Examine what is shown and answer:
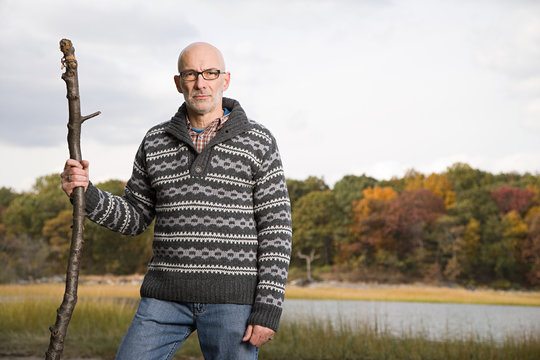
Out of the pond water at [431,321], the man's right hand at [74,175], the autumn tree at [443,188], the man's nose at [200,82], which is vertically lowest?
the pond water at [431,321]

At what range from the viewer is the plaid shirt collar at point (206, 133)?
2.40 metres

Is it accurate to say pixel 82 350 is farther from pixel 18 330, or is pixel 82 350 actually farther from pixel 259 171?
pixel 259 171

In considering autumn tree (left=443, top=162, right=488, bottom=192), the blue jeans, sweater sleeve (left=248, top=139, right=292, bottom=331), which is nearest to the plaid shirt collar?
sweater sleeve (left=248, top=139, right=292, bottom=331)

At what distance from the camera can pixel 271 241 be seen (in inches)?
88.2

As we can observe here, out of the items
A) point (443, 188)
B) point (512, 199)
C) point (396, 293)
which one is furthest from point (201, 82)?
point (443, 188)

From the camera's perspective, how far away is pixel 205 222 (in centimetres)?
226

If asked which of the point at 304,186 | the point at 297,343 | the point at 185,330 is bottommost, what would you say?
the point at 297,343

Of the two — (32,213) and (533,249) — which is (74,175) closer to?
(533,249)

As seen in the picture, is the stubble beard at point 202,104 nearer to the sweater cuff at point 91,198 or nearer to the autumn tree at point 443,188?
the sweater cuff at point 91,198

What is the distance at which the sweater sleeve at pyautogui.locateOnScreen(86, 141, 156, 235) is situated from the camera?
2396 millimetres

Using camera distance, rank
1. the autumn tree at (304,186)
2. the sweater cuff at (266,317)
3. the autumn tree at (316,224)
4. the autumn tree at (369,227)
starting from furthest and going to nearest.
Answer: the autumn tree at (304,186) → the autumn tree at (316,224) → the autumn tree at (369,227) → the sweater cuff at (266,317)

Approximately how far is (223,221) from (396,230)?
2837 cm

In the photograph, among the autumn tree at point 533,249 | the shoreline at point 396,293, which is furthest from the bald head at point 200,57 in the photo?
the autumn tree at point 533,249

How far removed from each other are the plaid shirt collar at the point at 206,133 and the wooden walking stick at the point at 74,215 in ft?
Answer: 1.36
